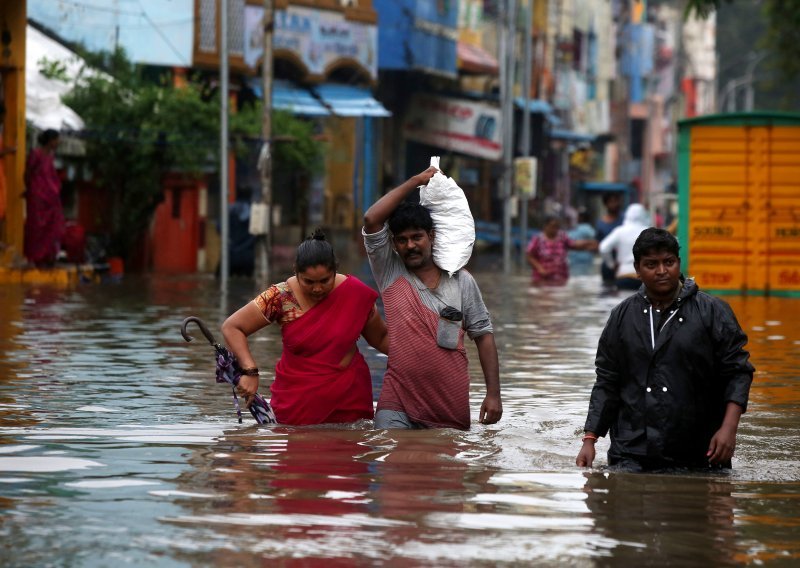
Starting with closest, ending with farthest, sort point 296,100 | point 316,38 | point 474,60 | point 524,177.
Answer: point 296,100
point 316,38
point 524,177
point 474,60

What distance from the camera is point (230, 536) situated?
6.35m

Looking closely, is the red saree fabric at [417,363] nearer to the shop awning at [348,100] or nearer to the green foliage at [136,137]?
the green foliage at [136,137]

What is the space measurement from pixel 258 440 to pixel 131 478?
5.09ft

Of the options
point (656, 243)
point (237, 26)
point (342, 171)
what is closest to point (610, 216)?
point (656, 243)

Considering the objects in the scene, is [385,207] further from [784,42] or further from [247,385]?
[784,42]

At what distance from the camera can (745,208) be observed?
26984 millimetres

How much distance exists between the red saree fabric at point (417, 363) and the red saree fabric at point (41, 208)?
19.2 metres

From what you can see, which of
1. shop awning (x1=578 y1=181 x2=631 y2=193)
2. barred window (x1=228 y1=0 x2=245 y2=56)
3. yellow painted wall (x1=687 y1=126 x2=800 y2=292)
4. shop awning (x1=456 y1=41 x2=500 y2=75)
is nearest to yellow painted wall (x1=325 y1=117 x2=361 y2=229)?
barred window (x1=228 y1=0 x2=245 y2=56)

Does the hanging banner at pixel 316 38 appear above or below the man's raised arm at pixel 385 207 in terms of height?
above

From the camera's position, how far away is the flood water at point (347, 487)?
6.21 m

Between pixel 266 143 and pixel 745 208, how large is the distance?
9.92m

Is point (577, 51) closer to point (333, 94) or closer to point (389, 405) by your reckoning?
point (333, 94)

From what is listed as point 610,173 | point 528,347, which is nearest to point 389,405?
point 528,347

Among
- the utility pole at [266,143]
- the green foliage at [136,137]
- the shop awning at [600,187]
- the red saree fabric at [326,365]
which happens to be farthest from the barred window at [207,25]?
the shop awning at [600,187]
